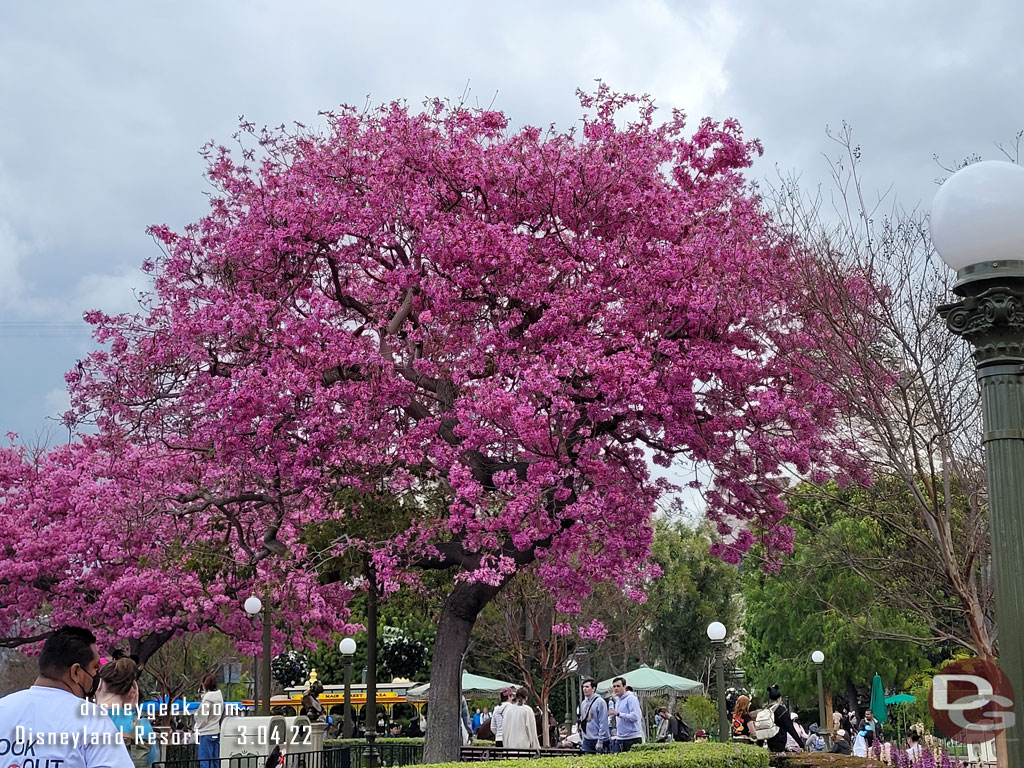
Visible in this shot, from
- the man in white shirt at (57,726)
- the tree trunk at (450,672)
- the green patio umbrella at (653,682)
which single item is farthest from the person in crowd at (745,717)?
the man in white shirt at (57,726)

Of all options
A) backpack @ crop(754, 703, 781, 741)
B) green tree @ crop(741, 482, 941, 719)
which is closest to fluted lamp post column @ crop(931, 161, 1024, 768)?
backpack @ crop(754, 703, 781, 741)

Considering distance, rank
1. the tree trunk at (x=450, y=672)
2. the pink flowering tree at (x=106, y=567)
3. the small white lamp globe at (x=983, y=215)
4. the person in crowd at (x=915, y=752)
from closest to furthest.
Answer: the small white lamp globe at (x=983, y=215), the tree trunk at (x=450, y=672), the person in crowd at (x=915, y=752), the pink flowering tree at (x=106, y=567)

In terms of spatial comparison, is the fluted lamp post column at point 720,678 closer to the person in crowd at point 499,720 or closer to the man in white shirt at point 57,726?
the person in crowd at point 499,720

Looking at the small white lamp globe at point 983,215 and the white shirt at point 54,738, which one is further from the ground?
the small white lamp globe at point 983,215

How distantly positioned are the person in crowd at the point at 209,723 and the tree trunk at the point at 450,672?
3037 millimetres

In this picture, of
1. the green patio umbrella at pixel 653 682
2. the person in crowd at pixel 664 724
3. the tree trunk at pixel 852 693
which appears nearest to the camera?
the person in crowd at pixel 664 724

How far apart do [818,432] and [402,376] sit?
5606mm

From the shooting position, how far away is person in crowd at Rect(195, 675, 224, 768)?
584 inches

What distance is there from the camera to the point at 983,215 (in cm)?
409

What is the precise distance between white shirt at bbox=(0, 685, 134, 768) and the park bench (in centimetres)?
1139

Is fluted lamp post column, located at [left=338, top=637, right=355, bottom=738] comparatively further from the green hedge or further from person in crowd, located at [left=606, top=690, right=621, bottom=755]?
the green hedge

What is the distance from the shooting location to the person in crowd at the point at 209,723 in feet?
48.7

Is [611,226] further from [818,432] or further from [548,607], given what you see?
[548,607]

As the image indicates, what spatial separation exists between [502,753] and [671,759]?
5.11m
